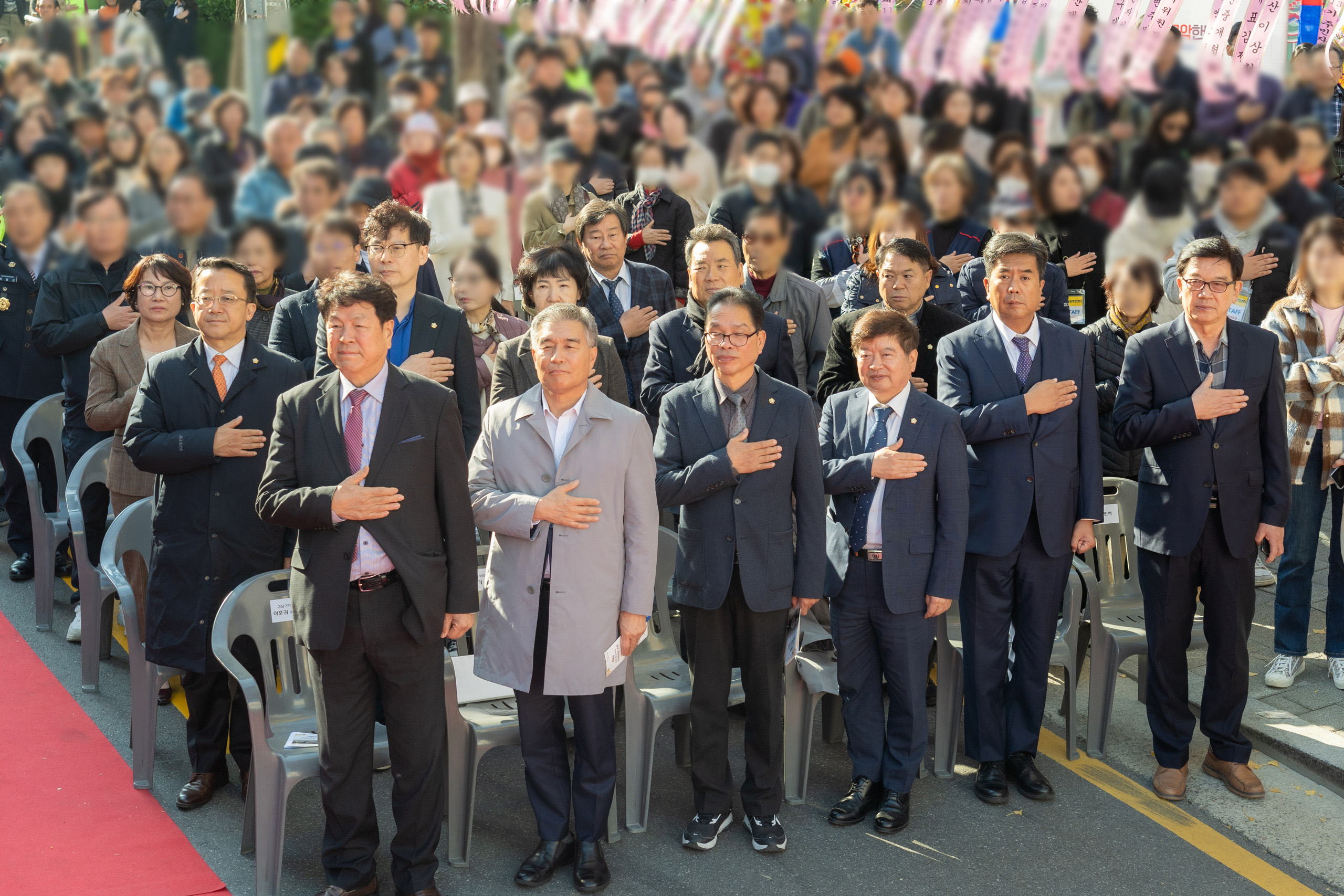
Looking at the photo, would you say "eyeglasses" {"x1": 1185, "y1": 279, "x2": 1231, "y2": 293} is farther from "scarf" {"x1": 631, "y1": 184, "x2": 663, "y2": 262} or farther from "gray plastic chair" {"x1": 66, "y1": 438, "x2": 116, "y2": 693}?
"gray plastic chair" {"x1": 66, "y1": 438, "x2": 116, "y2": 693}

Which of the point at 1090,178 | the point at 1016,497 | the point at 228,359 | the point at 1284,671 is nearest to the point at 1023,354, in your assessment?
the point at 1016,497

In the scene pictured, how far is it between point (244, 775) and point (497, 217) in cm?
443

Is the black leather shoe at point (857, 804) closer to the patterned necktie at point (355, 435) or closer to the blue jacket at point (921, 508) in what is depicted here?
the blue jacket at point (921, 508)

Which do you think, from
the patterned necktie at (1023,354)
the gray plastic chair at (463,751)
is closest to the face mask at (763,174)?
the patterned necktie at (1023,354)

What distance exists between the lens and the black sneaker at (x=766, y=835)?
3.97 meters

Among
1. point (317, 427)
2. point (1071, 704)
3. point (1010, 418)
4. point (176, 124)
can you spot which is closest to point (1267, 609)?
point (1071, 704)

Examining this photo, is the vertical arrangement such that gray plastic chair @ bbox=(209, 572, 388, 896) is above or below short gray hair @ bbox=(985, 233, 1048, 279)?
below

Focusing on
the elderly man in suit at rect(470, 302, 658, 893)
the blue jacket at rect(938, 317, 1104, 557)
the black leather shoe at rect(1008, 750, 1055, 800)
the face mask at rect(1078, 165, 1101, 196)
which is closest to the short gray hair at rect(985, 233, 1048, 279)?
the blue jacket at rect(938, 317, 1104, 557)

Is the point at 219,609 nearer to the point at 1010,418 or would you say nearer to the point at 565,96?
the point at 1010,418

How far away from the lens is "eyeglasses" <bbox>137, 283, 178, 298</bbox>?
17.0ft

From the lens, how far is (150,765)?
4.32 meters

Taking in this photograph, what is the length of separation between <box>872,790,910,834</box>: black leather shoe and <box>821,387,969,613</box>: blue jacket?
697 millimetres

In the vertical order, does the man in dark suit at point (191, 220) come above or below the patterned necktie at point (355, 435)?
above

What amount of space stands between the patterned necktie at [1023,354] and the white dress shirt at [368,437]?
2409 mm
